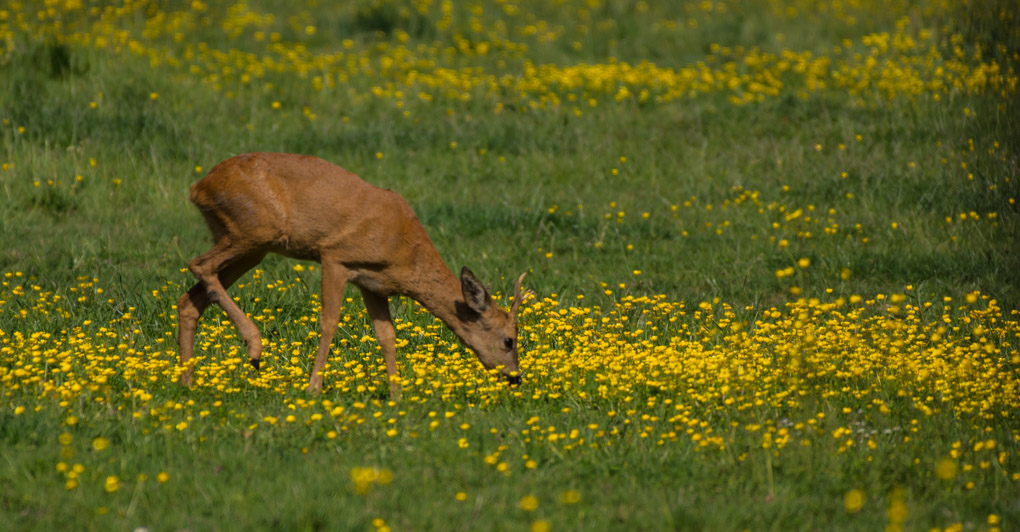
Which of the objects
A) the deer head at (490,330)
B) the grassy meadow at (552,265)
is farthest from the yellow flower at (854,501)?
the deer head at (490,330)

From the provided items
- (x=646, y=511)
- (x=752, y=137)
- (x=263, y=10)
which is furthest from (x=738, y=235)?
(x=263, y=10)

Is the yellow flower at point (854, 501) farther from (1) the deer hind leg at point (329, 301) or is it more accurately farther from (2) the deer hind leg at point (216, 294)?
(2) the deer hind leg at point (216, 294)

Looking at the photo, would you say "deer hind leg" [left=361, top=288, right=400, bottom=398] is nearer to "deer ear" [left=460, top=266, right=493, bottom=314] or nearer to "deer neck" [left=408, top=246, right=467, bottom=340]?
"deer neck" [left=408, top=246, right=467, bottom=340]

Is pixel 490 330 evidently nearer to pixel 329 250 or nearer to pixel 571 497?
pixel 329 250

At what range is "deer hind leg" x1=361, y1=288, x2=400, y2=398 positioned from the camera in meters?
7.01

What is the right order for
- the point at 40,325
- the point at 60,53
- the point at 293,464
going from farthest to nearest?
the point at 60,53, the point at 40,325, the point at 293,464

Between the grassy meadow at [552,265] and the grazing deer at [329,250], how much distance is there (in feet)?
0.68

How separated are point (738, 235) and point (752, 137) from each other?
265cm

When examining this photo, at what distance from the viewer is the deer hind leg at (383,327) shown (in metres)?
7.01

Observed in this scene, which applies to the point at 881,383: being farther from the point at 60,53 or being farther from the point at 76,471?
the point at 60,53

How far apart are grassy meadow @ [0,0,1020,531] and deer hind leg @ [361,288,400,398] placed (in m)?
0.11

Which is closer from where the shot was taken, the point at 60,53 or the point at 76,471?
the point at 76,471

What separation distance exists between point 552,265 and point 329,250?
10.2ft

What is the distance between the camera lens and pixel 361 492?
15.2 feet
